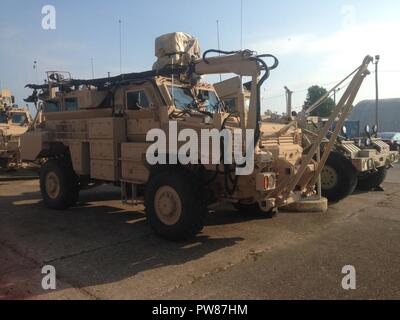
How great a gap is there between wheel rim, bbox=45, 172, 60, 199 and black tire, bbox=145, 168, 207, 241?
298cm

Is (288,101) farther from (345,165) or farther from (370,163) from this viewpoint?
(370,163)

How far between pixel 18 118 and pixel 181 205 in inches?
458

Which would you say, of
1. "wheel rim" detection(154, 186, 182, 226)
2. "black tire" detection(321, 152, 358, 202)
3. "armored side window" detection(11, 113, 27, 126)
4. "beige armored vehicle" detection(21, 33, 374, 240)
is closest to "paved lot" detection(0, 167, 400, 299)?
"wheel rim" detection(154, 186, 182, 226)

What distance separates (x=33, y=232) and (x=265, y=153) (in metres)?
3.69

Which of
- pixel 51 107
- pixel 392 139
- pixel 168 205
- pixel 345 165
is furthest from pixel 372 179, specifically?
pixel 392 139

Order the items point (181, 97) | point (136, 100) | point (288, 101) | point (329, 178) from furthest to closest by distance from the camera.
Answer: point (329, 178) → point (288, 101) → point (136, 100) → point (181, 97)

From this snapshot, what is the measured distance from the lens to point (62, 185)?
8.48m

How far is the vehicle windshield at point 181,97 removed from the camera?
7.07m

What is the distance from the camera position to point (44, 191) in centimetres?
Answer: 888

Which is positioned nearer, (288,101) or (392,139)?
(288,101)

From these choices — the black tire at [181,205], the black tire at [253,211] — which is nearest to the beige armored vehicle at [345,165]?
the black tire at [253,211]

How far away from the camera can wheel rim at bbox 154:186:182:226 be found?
617 cm

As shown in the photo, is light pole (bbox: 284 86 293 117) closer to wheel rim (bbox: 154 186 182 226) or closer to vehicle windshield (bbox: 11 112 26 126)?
wheel rim (bbox: 154 186 182 226)
